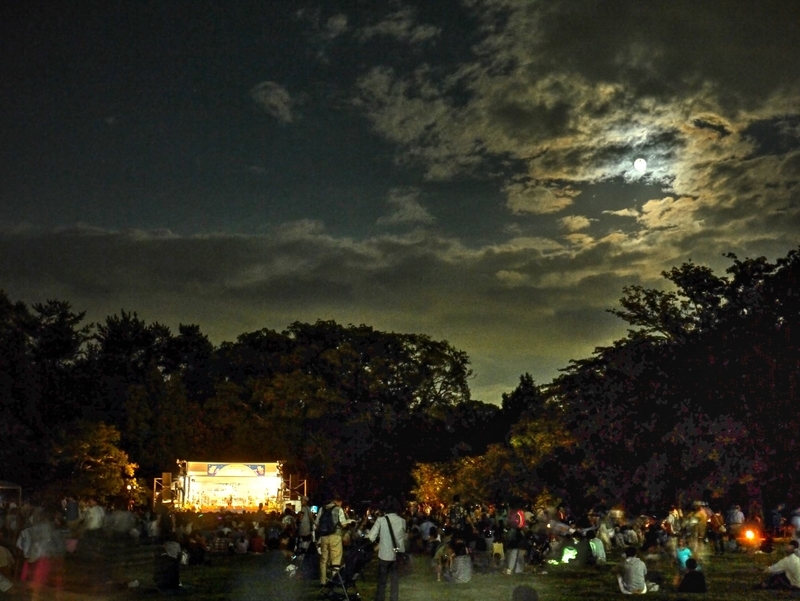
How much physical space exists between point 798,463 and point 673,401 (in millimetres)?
4805

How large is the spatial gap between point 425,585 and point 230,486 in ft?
86.1

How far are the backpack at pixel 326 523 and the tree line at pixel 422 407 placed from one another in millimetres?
19165

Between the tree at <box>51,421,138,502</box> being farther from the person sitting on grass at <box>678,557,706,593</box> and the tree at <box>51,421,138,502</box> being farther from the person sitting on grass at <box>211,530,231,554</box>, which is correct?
the person sitting on grass at <box>678,557,706,593</box>

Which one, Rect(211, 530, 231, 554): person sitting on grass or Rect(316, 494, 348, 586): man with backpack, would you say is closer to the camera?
Rect(316, 494, 348, 586): man with backpack

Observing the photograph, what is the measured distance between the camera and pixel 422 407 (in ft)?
254

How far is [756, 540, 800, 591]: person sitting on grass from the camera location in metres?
20.0

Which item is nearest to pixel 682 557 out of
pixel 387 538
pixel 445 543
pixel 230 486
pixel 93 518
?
pixel 445 543

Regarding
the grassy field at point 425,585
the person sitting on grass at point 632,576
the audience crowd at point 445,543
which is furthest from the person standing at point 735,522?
the person sitting on grass at point 632,576

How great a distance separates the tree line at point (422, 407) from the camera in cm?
3556

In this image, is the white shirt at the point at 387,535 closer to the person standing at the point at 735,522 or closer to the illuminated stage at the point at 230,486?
the person standing at the point at 735,522

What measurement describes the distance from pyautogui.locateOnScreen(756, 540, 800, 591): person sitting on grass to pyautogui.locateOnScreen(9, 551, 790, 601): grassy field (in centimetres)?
31

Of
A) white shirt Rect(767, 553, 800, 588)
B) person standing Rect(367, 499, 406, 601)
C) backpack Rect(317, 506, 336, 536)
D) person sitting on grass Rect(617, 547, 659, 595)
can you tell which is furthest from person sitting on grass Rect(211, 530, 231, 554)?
white shirt Rect(767, 553, 800, 588)

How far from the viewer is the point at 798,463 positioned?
111 ft

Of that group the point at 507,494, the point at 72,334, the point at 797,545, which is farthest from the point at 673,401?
the point at 72,334
